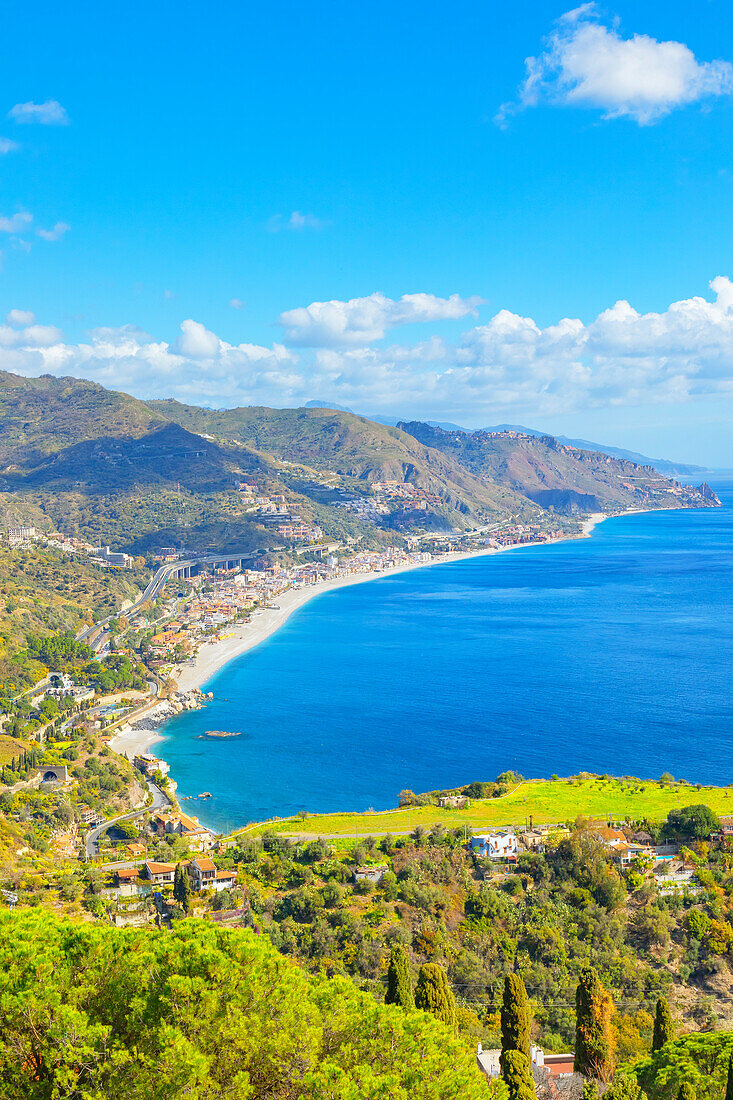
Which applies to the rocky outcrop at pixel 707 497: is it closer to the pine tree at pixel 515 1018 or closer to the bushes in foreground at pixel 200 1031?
the pine tree at pixel 515 1018

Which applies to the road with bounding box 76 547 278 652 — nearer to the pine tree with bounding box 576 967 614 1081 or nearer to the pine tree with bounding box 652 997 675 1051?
the pine tree with bounding box 576 967 614 1081

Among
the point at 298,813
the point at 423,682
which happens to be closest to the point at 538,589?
the point at 423,682

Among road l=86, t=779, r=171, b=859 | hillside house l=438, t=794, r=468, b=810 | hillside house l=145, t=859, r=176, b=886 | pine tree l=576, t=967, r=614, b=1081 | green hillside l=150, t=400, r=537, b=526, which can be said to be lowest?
road l=86, t=779, r=171, b=859

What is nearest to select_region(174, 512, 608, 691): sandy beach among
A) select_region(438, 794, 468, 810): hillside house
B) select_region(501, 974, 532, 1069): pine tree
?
select_region(438, 794, 468, 810): hillside house

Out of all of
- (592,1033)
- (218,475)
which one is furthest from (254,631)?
(218,475)

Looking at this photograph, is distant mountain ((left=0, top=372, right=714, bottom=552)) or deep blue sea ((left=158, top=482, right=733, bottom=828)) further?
distant mountain ((left=0, top=372, right=714, bottom=552))

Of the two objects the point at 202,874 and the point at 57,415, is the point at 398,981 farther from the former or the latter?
the point at 57,415
